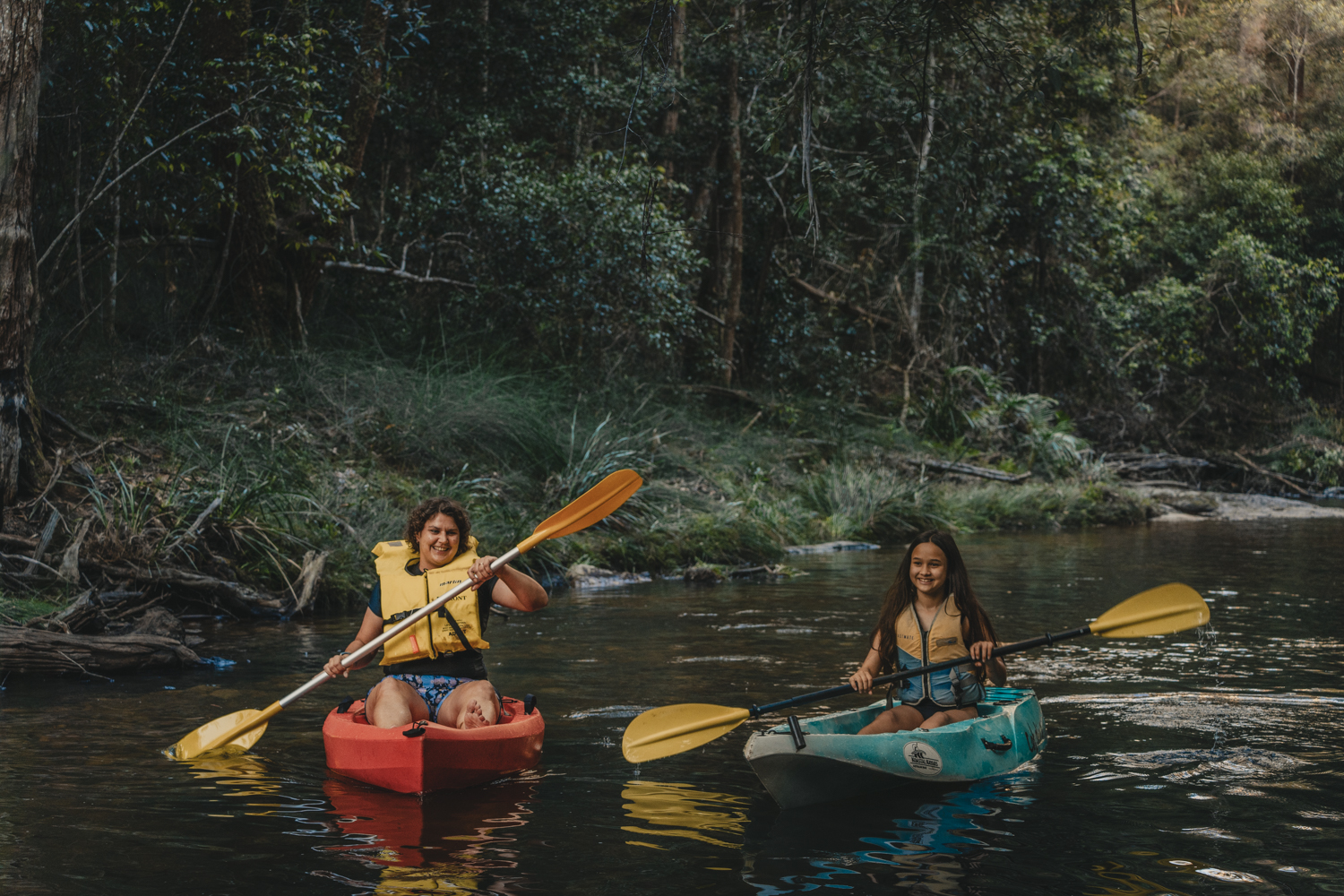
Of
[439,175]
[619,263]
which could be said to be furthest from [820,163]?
[439,175]

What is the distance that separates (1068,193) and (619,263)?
7758 mm

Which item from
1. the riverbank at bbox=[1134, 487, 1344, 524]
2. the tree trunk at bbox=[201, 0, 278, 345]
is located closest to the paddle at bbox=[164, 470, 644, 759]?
the tree trunk at bbox=[201, 0, 278, 345]

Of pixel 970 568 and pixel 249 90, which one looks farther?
pixel 970 568

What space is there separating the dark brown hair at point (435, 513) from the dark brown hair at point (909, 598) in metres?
1.60

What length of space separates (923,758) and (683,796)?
821 millimetres

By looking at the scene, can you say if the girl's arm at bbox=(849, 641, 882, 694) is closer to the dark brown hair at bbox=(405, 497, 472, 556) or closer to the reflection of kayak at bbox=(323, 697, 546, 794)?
the reflection of kayak at bbox=(323, 697, 546, 794)

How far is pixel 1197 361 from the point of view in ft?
68.3

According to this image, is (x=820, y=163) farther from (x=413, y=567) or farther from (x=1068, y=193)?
(x=1068, y=193)

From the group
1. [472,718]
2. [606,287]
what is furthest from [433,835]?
[606,287]

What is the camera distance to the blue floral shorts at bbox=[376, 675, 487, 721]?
15.1ft

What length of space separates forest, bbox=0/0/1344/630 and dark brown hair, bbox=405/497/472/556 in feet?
4.72

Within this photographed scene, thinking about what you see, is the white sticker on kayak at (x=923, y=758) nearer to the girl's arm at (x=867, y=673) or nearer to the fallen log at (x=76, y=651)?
the girl's arm at (x=867, y=673)

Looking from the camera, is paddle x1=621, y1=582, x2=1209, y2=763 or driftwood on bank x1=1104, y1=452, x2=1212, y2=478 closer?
paddle x1=621, y1=582, x2=1209, y2=763

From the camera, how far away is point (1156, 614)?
4547mm
